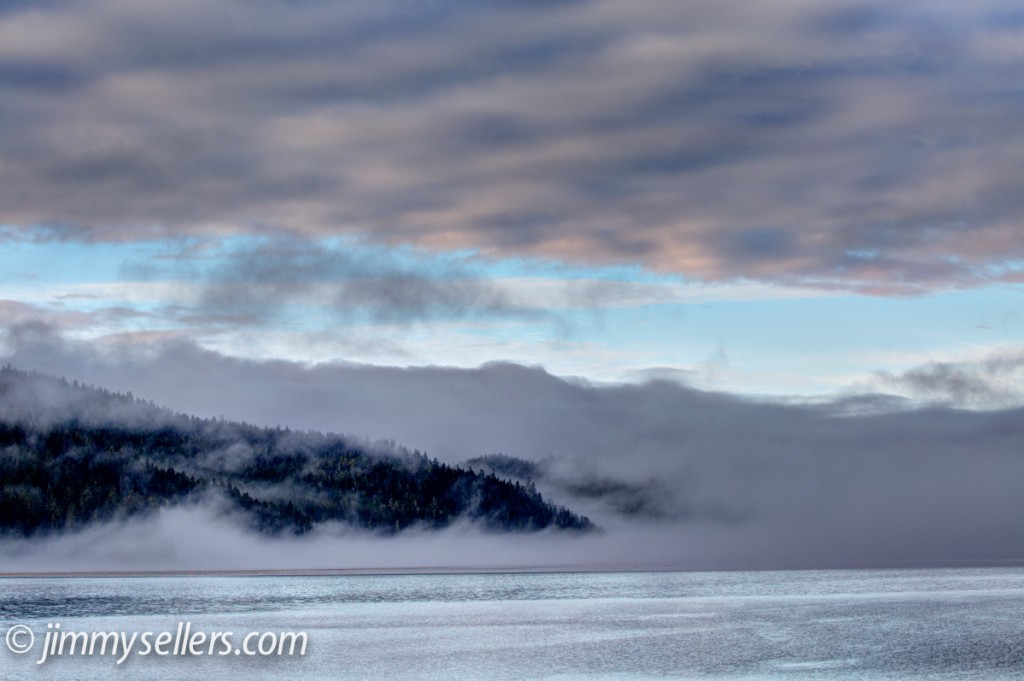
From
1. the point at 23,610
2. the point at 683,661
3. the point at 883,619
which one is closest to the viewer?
the point at 683,661

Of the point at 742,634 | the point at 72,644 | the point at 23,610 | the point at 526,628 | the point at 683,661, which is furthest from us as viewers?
the point at 23,610

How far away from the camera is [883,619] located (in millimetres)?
169500

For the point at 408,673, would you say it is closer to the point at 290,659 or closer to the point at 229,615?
the point at 290,659

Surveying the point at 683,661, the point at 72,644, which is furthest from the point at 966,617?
the point at 72,644

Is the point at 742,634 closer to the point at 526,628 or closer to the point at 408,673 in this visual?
the point at 526,628

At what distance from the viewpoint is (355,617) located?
589 ft

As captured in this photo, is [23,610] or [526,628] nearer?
[526,628]

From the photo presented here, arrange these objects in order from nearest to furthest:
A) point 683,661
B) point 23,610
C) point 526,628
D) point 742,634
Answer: point 683,661, point 742,634, point 526,628, point 23,610

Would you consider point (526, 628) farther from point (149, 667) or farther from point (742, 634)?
point (149, 667)

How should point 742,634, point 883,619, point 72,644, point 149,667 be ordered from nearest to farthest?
point 149,667
point 72,644
point 742,634
point 883,619

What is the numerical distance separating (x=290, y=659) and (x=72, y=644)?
80.1 ft

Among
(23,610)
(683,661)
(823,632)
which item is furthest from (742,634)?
(23,610)

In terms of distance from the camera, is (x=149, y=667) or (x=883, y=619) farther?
(x=883, y=619)

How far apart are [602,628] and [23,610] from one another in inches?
4007
